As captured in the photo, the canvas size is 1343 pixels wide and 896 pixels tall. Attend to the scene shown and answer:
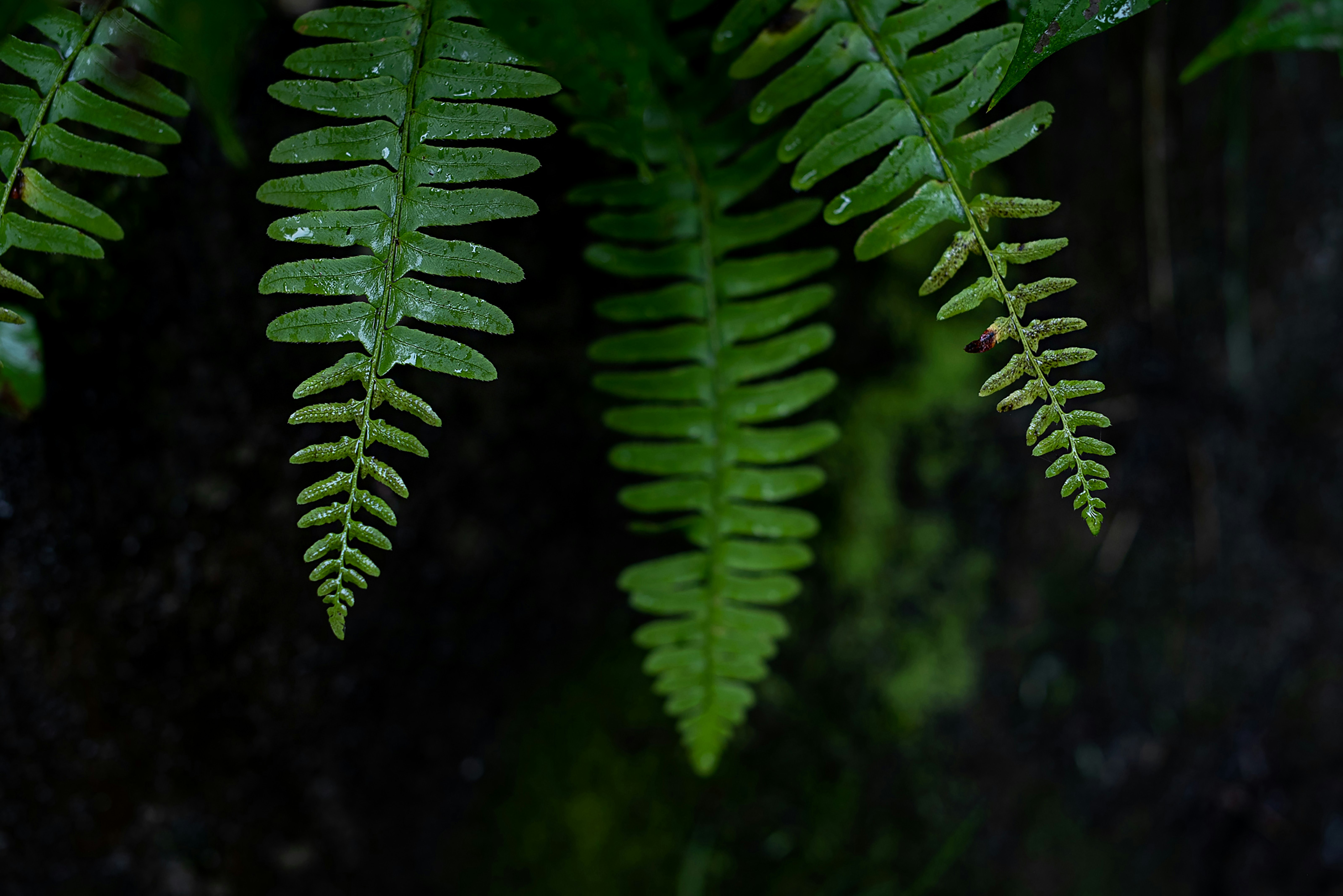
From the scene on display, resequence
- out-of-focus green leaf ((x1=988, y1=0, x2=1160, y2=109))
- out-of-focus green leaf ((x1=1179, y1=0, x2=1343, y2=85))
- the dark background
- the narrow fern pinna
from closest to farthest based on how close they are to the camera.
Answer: out-of-focus green leaf ((x1=988, y1=0, x2=1160, y2=109)), out-of-focus green leaf ((x1=1179, y1=0, x2=1343, y2=85)), the narrow fern pinna, the dark background

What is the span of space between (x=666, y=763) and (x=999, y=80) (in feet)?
5.45

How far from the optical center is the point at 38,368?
1.07 metres

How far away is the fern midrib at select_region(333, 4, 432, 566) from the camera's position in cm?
87

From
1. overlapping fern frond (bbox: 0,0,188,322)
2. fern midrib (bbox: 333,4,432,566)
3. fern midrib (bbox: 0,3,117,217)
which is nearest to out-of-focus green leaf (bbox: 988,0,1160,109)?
fern midrib (bbox: 333,4,432,566)

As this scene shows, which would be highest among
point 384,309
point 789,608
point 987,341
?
point 384,309

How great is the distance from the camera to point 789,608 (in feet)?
5.91

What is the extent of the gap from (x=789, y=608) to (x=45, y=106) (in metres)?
1.66

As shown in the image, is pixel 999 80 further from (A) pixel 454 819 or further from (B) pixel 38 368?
(A) pixel 454 819

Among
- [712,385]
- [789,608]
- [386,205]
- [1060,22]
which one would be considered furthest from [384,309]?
[789,608]

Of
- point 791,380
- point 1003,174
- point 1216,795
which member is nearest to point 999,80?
point 791,380

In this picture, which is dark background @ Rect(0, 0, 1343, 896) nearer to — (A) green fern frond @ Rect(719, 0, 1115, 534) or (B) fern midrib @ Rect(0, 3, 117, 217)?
(B) fern midrib @ Rect(0, 3, 117, 217)

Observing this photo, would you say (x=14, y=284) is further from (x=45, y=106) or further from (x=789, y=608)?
(x=789, y=608)

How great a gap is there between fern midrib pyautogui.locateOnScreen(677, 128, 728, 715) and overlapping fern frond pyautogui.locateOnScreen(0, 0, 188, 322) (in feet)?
2.45

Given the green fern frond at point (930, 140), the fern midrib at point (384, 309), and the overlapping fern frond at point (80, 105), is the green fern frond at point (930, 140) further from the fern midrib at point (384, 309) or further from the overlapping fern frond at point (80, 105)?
the overlapping fern frond at point (80, 105)
